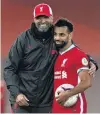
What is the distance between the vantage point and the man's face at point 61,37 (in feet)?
11.8

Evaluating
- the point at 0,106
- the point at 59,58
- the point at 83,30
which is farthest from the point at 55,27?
the point at 83,30

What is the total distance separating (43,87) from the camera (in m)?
3.68

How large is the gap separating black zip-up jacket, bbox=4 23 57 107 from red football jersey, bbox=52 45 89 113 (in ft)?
0.24

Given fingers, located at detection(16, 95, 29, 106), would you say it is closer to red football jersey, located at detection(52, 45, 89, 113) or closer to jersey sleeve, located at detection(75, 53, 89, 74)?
red football jersey, located at detection(52, 45, 89, 113)

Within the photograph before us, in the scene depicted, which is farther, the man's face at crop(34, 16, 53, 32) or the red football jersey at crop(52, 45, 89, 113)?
the man's face at crop(34, 16, 53, 32)

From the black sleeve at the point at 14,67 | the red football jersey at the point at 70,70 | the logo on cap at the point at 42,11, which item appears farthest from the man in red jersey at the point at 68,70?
the black sleeve at the point at 14,67

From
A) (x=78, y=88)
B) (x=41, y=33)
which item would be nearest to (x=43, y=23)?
(x=41, y=33)

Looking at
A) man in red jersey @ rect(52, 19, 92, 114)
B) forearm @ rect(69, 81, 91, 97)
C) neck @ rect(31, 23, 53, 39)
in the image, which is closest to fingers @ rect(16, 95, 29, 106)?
man in red jersey @ rect(52, 19, 92, 114)

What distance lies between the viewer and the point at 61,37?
3.60 metres

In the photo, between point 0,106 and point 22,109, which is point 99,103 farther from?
point 22,109

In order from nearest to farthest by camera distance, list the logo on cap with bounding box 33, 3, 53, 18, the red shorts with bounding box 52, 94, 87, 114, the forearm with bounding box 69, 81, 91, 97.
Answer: the forearm with bounding box 69, 81, 91, 97, the red shorts with bounding box 52, 94, 87, 114, the logo on cap with bounding box 33, 3, 53, 18

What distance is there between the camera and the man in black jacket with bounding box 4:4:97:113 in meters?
3.66

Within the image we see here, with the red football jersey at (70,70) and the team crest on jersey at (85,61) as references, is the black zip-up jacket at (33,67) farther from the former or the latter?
the team crest on jersey at (85,61)

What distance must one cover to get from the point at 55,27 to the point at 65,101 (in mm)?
569
